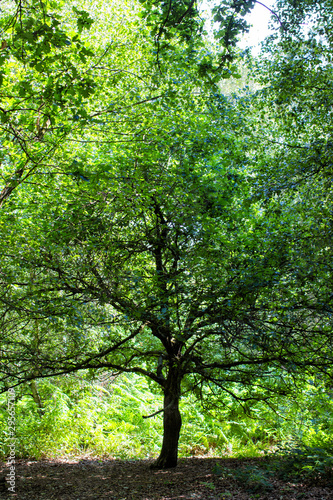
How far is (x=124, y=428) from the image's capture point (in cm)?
998

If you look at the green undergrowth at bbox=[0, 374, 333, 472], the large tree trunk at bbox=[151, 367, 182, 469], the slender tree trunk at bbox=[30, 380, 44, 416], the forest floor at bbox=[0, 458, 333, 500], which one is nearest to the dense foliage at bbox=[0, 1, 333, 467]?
the large tree trunk at bbox=[151, 367, 182, 469]

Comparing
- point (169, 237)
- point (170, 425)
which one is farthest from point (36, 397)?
point (169, 237)

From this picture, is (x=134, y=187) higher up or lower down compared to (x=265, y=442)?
higher up

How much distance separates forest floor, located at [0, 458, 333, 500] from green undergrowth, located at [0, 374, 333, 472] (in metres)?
0.86

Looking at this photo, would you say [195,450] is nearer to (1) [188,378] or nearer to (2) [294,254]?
(1) [188,378]

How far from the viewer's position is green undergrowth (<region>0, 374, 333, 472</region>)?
342 inches

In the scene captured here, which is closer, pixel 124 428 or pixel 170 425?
pixel 170 425

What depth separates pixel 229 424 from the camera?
32.7ft

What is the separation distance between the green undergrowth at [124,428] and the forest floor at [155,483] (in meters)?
0.86

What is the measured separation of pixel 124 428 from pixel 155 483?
4188 mm

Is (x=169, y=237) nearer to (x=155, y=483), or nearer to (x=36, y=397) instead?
(x=155, y=483)

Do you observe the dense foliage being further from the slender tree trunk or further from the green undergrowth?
the slender tree trunk

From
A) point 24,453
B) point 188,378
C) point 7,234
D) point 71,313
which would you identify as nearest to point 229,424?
point 188,378

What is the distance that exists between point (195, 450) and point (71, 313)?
627 cm
